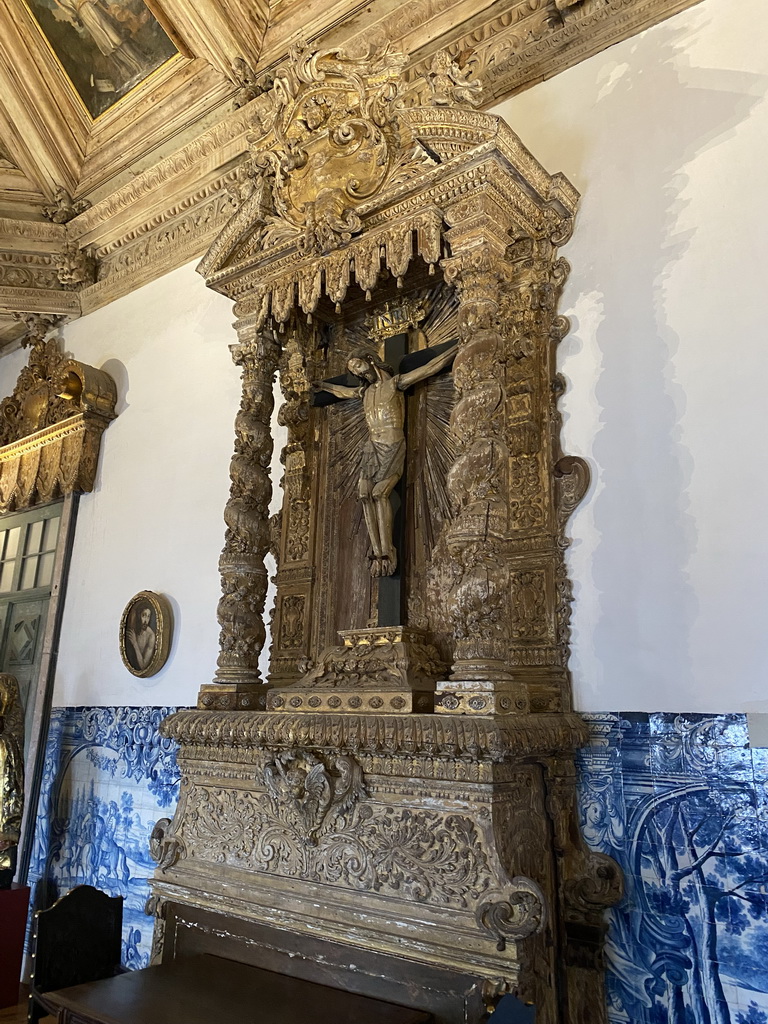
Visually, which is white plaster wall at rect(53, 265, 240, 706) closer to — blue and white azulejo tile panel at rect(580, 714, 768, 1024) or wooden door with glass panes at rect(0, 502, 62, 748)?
wooden door with glass panes at rect(0, 502, 62, 748)

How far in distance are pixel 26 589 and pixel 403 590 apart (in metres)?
4.10

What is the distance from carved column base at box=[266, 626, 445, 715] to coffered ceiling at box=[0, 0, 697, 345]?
2596 mm

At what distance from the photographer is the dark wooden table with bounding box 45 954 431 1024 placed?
7.89 ft

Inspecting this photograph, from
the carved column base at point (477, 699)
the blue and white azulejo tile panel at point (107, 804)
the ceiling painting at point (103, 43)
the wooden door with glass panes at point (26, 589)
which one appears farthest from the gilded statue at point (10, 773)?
the ceiling painting at point (103, 43)

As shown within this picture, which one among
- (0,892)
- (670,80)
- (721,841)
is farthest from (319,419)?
(0,892)

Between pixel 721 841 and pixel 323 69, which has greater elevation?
pixel 323 69

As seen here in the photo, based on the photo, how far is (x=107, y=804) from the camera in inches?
195

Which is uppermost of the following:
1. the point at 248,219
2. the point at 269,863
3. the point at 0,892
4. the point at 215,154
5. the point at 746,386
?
the point at 215,154

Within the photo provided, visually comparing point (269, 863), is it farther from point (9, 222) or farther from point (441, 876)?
point (9, 222)

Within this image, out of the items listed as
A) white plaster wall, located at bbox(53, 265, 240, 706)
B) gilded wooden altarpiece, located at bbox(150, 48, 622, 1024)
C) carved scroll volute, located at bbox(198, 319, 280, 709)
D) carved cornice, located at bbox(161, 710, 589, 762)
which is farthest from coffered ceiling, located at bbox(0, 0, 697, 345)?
carved cornice, located at bbox(161, 710, 589, 762)

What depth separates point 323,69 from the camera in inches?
134

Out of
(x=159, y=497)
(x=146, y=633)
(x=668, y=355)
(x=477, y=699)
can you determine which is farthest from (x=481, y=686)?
(x=159, y=497)

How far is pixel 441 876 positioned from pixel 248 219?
3072 mm

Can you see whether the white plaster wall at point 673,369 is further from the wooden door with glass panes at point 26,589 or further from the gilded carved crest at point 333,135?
the wooden door with glass panes at point 26,589
